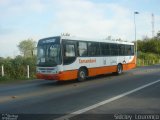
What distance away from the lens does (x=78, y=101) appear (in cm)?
1111

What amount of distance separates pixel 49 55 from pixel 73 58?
61.5 inches

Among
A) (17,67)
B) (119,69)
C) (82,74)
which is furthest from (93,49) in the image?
(17,67)

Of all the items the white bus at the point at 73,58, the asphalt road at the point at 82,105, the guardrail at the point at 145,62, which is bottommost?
the asphalt road at the point at 82,105

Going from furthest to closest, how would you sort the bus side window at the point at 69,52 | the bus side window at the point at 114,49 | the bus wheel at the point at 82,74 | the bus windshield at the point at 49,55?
the bus side window at the point at 114,49 → the bus wheel at the point at 82,74 → the bus side window at the point at 69,52 → the bus windshield at the point at 49,55

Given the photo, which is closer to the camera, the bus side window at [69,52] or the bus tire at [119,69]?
the bus side window at [69,52]

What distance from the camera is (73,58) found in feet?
59.3

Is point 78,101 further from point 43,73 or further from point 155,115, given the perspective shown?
point 43,73

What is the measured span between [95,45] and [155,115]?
12.5 m

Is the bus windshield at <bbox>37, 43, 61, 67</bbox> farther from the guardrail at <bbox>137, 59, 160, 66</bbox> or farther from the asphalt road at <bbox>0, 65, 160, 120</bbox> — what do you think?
the guardrail at <bbox>137, 59, 160, 66</bbox>

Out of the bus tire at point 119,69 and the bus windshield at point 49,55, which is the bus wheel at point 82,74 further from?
the bus tire at point 119,69

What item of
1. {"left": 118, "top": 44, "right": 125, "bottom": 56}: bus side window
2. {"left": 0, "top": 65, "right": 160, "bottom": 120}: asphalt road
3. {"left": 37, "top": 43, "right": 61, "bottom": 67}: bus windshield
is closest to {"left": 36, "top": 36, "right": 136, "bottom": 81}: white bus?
{"left": 37, "top": 43, "right": 61, "bottom": 67}: bus windshield

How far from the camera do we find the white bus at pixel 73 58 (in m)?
17.2

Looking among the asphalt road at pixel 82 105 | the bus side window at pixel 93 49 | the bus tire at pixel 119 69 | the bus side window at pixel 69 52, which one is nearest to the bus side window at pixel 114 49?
the bus tire at pixel 119 69

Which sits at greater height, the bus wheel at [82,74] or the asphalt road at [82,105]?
the bus wheel at [82,74]
